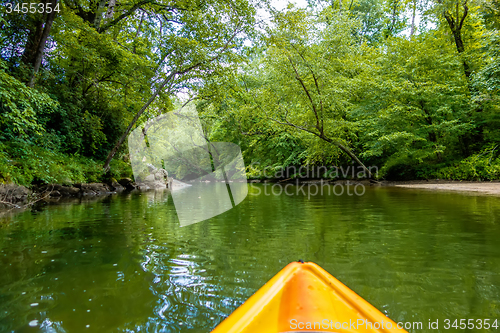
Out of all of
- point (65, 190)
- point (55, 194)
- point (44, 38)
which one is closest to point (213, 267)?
point (44, 38)

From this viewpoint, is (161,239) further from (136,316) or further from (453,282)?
(453,282)

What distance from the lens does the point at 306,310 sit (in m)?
1.44

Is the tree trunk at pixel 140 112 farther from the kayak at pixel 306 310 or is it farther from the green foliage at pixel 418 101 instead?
the kayak at pixel 306 310

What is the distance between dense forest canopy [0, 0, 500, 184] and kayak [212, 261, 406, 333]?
8.83 metres

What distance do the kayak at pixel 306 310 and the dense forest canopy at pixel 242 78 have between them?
347 inches

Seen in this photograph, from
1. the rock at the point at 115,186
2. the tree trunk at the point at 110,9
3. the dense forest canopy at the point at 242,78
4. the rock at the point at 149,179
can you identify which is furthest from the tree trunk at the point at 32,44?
the rock at the point at 149,179

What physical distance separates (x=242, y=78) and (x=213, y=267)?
11.6m

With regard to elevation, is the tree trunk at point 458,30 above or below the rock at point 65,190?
above

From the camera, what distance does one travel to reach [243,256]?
3191 millimetres

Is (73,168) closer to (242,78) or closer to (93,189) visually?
(93,189)

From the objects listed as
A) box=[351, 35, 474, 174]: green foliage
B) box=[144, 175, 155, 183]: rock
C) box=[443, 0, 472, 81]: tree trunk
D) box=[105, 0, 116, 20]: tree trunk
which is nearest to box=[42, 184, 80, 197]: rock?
box=[144, 175, 155, 183]: rock

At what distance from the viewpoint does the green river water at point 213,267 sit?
6.27 ft

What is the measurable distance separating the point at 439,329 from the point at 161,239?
3.48m

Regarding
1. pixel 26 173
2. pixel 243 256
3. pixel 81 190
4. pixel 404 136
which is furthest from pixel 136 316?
pixel 404 136
